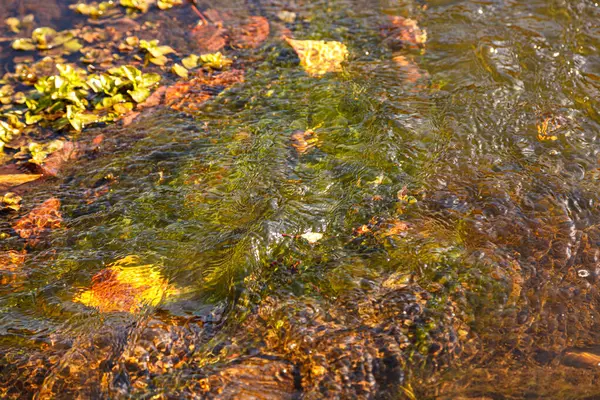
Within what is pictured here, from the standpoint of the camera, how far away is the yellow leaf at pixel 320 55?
478 centimetres

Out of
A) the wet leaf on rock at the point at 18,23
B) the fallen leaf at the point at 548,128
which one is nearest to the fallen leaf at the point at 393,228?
the fallen leaf at the point at 548,128

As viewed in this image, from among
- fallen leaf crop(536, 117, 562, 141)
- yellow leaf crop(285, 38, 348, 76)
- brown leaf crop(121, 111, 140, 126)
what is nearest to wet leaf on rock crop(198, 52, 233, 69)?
yellow leaf crop(285, 38, 348, 76)

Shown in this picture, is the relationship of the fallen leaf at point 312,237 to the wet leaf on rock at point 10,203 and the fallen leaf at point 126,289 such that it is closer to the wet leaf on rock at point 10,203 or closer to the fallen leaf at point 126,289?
the fallen leaf at point 126,289

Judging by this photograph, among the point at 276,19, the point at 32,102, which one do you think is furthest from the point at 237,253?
the point at 276,19

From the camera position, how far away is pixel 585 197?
11.0 feet

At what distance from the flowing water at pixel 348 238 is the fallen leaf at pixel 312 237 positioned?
5 cm

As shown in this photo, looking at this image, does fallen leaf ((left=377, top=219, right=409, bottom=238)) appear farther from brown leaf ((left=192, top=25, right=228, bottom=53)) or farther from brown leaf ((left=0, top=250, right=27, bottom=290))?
brown leaf ((left=192, top=25, right=228, bottom=53))

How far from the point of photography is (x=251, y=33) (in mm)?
5484

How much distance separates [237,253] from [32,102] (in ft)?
9.09

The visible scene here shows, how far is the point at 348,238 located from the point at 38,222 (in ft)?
6.97

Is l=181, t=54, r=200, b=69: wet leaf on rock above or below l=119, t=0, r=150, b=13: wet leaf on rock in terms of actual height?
below

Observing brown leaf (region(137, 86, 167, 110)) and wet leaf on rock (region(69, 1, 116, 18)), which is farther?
wet leaf on rock (region(69, 1, 116, 18))

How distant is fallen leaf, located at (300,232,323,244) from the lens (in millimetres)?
3135

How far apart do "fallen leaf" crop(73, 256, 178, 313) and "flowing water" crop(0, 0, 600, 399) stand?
2.3 inches
